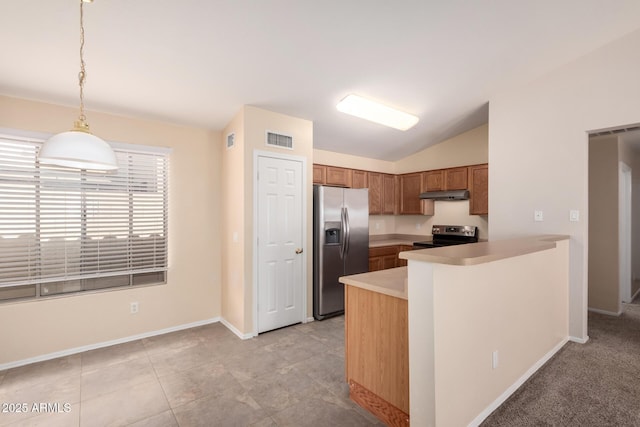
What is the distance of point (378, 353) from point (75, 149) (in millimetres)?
2202

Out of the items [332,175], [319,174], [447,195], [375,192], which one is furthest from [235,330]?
[447,195]

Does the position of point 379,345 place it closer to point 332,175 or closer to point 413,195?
point 332,175

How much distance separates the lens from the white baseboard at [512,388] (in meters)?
2.01

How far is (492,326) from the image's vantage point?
2086 mm

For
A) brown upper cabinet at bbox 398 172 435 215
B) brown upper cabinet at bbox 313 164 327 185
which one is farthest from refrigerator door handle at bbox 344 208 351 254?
brown upper cabinet at bbox 398 172 435 215

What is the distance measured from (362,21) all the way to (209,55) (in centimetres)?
126

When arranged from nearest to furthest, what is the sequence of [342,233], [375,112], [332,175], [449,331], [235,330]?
[449,331], [235,330], [375,112], [342,233], [332,175]

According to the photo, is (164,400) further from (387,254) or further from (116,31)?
(387,254)

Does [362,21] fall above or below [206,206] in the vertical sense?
above

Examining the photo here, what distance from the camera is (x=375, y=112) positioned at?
3799 millimetres

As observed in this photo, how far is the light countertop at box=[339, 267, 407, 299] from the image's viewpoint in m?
1.97

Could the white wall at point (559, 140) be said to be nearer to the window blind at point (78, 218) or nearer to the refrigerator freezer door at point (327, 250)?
the refrigerator freezer door at point (327, 250)

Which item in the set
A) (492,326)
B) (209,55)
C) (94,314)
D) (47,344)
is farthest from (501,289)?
(47,344)

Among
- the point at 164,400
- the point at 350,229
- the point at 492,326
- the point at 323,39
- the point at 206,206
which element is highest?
the point at 323,39
